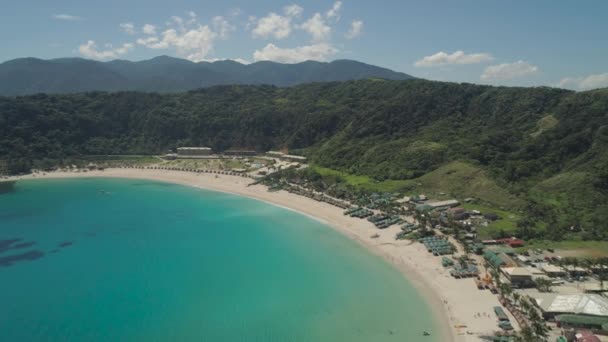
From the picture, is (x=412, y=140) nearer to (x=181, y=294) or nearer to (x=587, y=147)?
(x=587, y=147)

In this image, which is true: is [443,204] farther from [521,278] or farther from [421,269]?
[521,278]

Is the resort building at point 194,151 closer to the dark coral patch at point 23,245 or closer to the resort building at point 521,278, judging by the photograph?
the dark coral patch at point 23,245

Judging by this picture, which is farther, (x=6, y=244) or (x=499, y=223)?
(x=6, y=244)

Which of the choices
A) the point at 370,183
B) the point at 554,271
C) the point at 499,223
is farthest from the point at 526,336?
the point at 370,183

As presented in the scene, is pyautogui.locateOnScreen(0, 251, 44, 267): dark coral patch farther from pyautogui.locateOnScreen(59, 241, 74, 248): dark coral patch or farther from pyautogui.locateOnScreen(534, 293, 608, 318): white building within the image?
pyautogui.locateOnScreen(534, 293, 608, 318): white building

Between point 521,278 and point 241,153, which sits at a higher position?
point 241,153

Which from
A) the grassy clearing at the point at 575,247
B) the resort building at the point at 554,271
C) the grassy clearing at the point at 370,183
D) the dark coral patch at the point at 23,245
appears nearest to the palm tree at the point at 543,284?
the resort building at the point at 554,271
